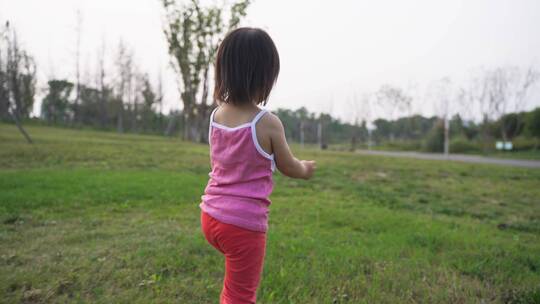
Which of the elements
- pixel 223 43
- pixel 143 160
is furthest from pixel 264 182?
pixel 143 160

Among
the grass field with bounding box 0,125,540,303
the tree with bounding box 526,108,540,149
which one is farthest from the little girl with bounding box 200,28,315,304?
the tree with bounding box 526,108,540,149

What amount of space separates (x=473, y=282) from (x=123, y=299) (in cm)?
279

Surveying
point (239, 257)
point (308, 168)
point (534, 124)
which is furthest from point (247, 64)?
point (534, 124)

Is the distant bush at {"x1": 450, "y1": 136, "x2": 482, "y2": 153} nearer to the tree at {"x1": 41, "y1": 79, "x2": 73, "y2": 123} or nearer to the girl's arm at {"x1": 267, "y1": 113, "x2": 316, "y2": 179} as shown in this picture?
the girl's arm at {"x1": 267, "y1": 113, "x2": 316, "y2": 179}

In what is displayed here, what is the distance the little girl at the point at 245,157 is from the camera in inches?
62.4

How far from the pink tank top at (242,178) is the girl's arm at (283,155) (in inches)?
1.7

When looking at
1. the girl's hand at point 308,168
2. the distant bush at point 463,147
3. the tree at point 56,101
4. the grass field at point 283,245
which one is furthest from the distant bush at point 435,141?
the tree at point 56,101

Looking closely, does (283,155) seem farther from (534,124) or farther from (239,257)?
(534,124)

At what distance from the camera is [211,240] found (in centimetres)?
172

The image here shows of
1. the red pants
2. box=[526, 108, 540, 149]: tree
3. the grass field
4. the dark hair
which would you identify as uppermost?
box=[526, 108, 540, 149]: tree

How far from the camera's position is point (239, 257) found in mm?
1619

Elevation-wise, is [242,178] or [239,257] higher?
[242,178]

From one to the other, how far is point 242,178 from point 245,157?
0.33ft

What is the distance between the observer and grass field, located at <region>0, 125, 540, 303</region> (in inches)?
105
